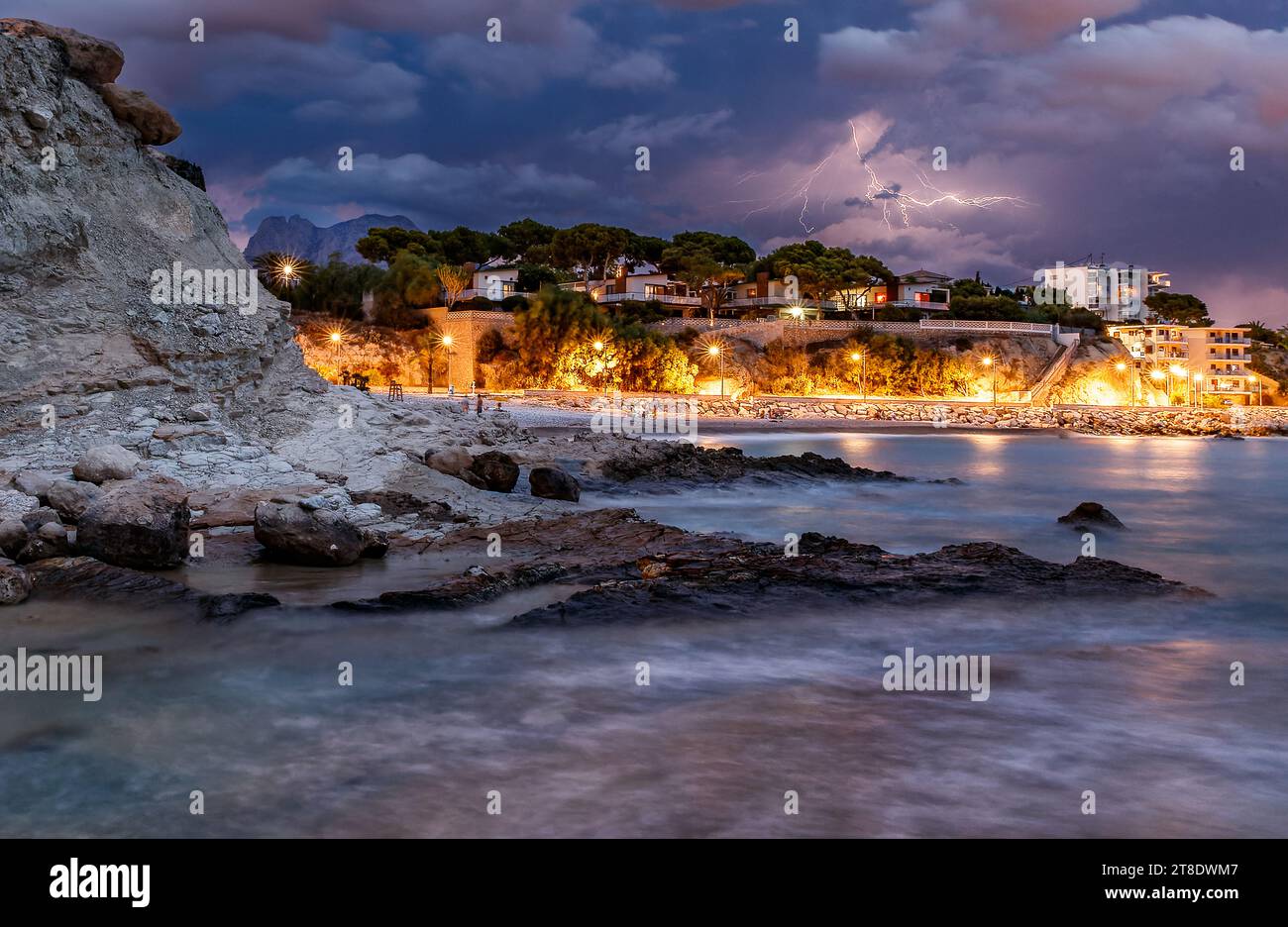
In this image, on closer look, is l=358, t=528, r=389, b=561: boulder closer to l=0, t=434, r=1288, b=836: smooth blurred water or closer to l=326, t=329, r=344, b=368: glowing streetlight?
l=0, t=434, r=1288, b=836: smooth blurred water

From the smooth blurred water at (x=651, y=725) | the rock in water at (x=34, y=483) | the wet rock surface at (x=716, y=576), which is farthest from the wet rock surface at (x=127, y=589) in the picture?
the rock in water at (x=34, y=483)

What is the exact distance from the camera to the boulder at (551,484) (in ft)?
59.0

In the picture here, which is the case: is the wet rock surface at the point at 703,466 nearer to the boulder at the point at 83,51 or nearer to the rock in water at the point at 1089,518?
the rock in water at the point at 1089,518

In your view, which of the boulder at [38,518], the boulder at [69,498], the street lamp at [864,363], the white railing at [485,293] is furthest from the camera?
the white railing at [485,293]

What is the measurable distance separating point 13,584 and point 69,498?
3.01m

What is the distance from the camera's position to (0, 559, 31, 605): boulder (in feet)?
31.6

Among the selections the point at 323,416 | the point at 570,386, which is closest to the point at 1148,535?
the point at 323,416

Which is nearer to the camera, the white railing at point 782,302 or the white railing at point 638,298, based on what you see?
the white railing at point 638,298

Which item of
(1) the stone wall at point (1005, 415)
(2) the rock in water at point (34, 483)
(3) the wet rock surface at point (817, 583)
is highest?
(1) the stone wall at point (1005, 415)

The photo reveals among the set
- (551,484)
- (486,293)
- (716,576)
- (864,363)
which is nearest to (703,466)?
(551,484)

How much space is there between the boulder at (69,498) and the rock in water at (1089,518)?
1675 centimetres

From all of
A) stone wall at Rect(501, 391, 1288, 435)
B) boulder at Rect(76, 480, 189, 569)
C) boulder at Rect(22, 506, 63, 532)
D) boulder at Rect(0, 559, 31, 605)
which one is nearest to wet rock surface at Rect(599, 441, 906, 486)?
boulder at Rect(76, 480, 189, 569)

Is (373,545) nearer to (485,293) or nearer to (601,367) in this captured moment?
(601,367)
